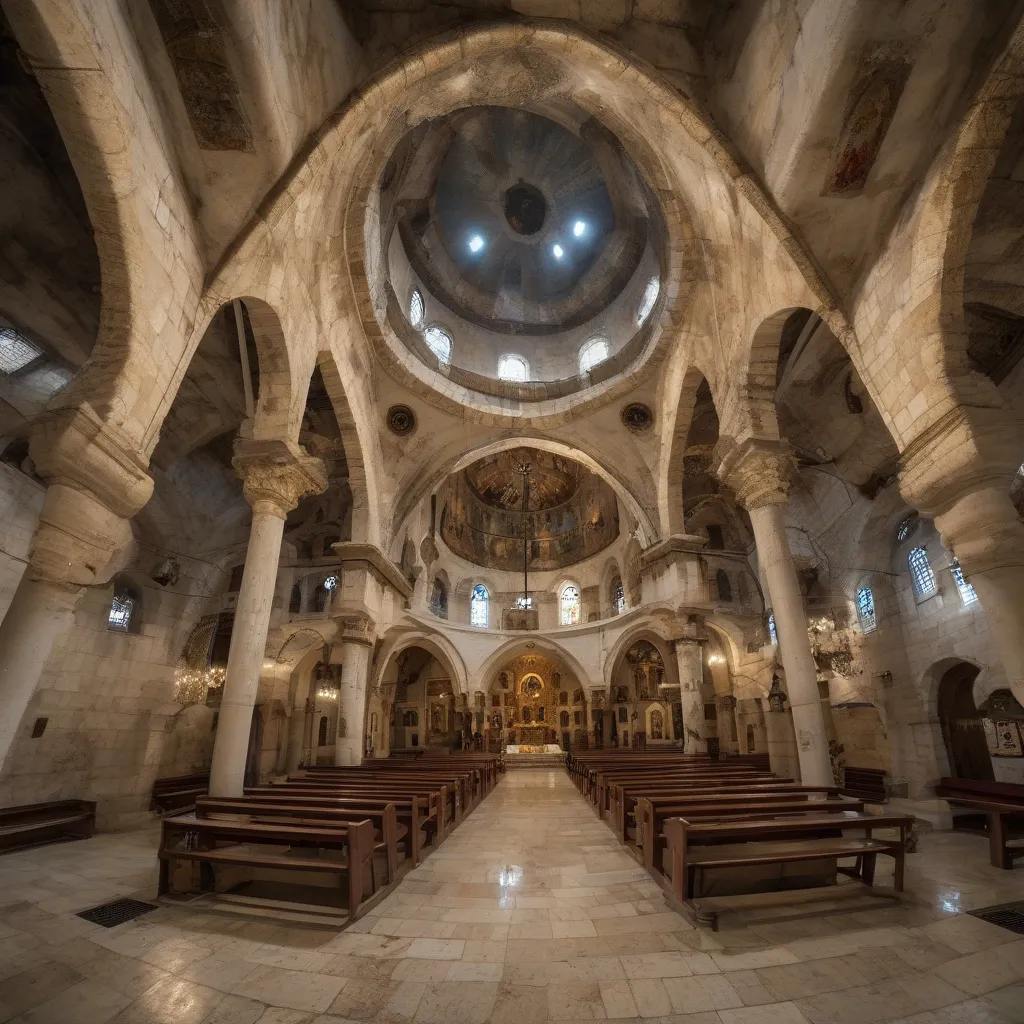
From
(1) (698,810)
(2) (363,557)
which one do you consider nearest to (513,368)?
(2) (363,557)

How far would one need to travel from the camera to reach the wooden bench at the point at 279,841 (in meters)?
4.26

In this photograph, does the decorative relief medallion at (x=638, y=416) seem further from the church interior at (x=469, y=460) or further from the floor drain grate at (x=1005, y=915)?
the floor drain grate at (x=1005, y=915)

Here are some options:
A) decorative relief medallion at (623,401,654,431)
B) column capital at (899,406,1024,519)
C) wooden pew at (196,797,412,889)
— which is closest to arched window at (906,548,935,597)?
decorative relief medallion at (623,401,654,431)

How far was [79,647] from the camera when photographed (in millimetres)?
11344

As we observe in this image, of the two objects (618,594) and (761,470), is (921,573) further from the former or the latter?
(618,594)

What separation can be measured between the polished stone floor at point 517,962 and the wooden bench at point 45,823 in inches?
184

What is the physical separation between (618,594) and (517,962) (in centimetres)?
2206

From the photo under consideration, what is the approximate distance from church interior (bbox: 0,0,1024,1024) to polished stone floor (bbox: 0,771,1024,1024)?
38 mm

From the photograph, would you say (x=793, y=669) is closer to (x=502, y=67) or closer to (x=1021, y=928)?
(x=1021, y=928)

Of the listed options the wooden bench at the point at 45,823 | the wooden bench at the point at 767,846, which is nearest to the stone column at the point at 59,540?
the wooden bench at the point at 767,846

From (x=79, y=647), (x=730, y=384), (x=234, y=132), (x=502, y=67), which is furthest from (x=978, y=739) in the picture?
(x=79, y=647)

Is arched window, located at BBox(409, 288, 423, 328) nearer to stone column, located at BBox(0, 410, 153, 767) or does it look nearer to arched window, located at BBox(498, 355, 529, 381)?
arched window, located at BBox(498, 355, 529, 381)

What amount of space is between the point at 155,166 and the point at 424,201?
13619 mm

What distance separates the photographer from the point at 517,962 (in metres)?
3.43
